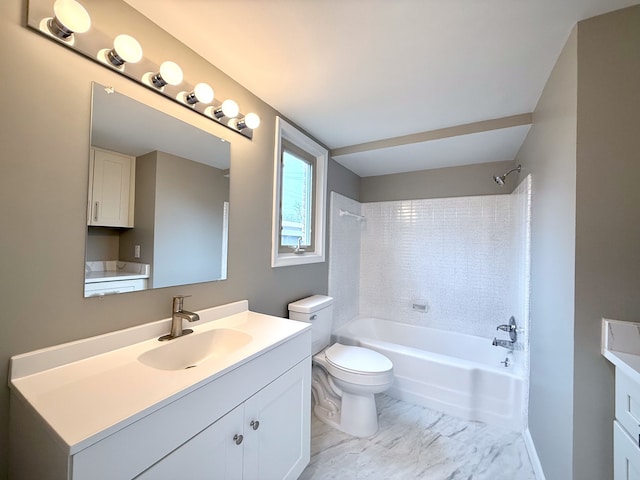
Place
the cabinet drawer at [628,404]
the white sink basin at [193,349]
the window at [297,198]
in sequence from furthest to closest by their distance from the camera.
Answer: the window at [297,198] → the white sink basin at [193,349] → the cabinet drawer at [628,404]

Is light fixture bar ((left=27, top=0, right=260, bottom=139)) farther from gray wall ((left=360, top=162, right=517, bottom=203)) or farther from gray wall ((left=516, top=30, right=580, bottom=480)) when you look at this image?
gray wall ((left=360, top=162, right=517, bottom=203))

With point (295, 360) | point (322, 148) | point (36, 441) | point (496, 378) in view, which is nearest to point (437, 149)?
point (322, 148)

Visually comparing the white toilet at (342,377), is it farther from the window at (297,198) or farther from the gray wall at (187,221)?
the gray wall at (187,221)

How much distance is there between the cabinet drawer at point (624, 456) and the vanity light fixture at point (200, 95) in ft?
6.94

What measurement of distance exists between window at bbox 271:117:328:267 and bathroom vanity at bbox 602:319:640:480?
1.66 m

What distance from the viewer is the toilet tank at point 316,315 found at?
189cm

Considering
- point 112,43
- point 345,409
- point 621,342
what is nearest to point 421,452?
point 345,409

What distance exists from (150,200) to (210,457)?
1.02 m

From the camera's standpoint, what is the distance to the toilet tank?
189 cm

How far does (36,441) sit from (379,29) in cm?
183

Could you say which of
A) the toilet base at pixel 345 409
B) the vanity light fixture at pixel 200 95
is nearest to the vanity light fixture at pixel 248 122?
the vanity light fixture at pixel 200 95

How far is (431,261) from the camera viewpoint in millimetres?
2854

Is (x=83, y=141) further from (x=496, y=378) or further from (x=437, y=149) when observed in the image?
(x=496, y=378)

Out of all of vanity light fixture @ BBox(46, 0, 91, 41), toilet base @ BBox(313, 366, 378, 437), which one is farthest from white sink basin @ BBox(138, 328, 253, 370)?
vanity light fixture @ BBox(46, 0, 91, 41)
